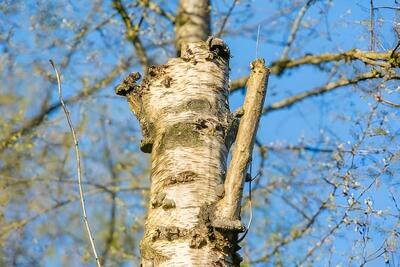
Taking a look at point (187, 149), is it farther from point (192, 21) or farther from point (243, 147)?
point (192, 21)

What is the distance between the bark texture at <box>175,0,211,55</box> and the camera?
698 centimetres

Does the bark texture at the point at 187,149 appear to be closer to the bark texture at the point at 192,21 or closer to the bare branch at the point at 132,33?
the bark texture at the point at 192,21

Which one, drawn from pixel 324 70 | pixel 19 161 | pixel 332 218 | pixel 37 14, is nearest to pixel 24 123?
pixel 19 161

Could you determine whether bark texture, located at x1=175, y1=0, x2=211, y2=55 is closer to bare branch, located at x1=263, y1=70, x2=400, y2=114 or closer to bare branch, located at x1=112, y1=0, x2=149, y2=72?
bare branch, located at x1=112, y1=0, x2=149, y2=72

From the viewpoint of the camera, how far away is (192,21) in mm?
7113

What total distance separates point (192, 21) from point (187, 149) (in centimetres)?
455

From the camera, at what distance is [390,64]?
11.3 feet

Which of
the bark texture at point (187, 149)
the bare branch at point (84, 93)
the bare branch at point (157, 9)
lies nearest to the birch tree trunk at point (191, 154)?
the bark texture at point (187, 149)

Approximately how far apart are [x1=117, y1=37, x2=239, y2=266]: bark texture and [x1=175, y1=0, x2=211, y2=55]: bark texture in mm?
3923

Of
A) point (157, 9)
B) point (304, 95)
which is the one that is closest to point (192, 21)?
point (157, 9)

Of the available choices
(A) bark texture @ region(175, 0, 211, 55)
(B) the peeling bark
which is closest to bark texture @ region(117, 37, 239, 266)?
(B) the peeling bark

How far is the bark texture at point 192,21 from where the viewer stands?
6.98m

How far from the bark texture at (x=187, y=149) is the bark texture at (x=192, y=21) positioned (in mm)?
3923

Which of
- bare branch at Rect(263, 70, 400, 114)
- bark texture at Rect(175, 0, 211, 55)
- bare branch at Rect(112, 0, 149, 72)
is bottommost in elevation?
bare branch at Rect(263, 70, 400, 114)
